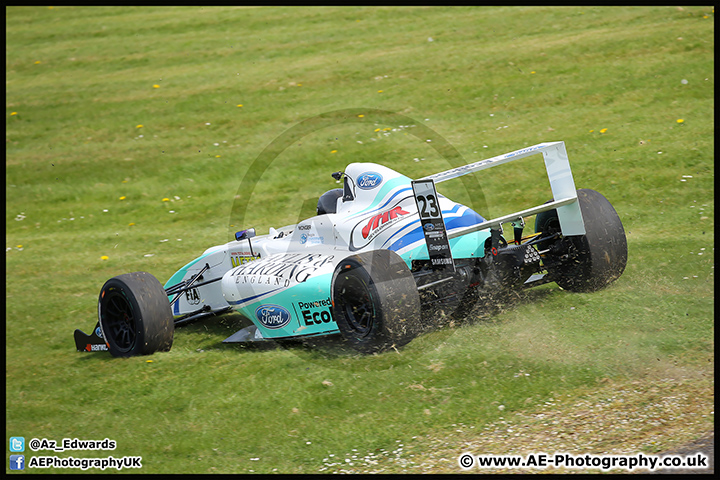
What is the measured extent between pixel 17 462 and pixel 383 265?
3.47 meters

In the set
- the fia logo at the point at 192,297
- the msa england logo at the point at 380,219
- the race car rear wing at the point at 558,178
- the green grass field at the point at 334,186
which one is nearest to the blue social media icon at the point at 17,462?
the green grass field at the point at 334,186

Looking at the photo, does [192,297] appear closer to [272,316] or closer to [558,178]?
[272,316]

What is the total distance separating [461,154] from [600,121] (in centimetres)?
301

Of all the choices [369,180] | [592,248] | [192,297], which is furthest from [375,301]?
[192,297]

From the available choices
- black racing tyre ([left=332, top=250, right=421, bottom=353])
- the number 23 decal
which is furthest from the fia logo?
the number 23 decal

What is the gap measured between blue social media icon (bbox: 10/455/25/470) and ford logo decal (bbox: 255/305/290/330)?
254 cm

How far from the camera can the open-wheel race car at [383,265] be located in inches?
241

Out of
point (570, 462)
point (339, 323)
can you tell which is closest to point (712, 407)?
point (570, 462)

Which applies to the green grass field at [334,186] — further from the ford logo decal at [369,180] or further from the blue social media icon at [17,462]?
the ford logo decal at [369,180]

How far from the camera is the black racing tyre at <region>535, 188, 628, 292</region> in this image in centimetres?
692

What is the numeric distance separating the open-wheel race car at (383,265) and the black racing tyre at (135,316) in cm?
1

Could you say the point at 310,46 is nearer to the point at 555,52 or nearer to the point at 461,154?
the point at 555,52

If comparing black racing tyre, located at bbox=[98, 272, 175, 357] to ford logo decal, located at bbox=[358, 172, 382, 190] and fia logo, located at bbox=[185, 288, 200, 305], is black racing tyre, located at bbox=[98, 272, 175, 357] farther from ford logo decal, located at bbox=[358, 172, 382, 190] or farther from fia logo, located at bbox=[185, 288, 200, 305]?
ford logo decal, located at bbox=[358, 172, 382, 190]

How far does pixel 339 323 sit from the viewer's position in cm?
645
